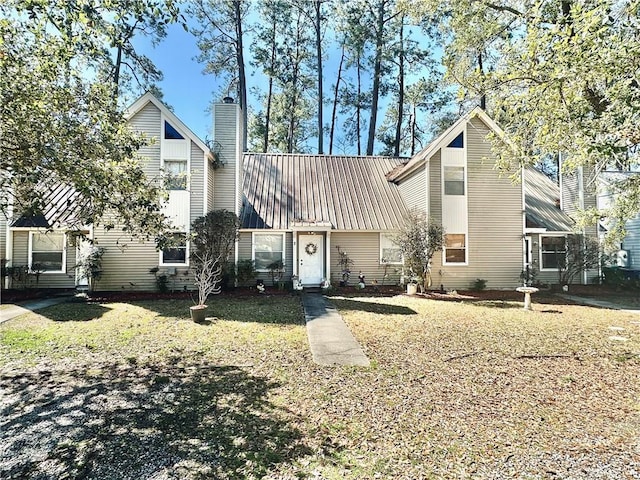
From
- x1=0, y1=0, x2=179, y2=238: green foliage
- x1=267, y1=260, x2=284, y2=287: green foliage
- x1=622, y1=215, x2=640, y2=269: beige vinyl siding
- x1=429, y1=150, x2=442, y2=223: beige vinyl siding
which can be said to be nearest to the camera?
x1=0, y1=0, x2=179, y2=238: green foliage

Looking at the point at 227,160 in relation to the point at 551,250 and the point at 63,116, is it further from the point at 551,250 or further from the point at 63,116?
the point at 551,250

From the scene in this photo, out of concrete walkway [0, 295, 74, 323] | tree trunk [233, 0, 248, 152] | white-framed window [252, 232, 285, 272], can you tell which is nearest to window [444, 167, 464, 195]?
white-framed window [252, 232, 285, 272]

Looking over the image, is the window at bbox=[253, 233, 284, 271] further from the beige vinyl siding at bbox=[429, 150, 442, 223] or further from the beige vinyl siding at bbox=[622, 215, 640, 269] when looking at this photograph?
the beige vinyl siding at bbox=[622, 215, 640, 269]

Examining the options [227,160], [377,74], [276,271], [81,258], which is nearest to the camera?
[81,258]

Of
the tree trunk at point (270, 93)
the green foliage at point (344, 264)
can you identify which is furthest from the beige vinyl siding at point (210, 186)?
the tree trunk at point (270, 93)

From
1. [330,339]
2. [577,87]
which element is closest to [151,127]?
[330,339]

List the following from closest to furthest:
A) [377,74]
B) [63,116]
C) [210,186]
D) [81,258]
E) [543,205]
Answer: [63,116]
[81,258]
[210,186]
[543,205]
[377,74]

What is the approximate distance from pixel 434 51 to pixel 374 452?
26.4 metres

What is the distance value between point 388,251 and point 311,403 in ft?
36.4

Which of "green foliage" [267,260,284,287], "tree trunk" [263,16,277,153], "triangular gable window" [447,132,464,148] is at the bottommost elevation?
"green foliage" [267,260,284,287]

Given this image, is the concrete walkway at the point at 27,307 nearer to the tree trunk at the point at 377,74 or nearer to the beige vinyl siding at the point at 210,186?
the beige vinyl siding at the point at 210,186

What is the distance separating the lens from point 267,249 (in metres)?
14.5

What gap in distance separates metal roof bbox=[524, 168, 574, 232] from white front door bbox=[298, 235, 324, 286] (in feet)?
30.2

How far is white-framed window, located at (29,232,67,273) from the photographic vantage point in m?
13.0
